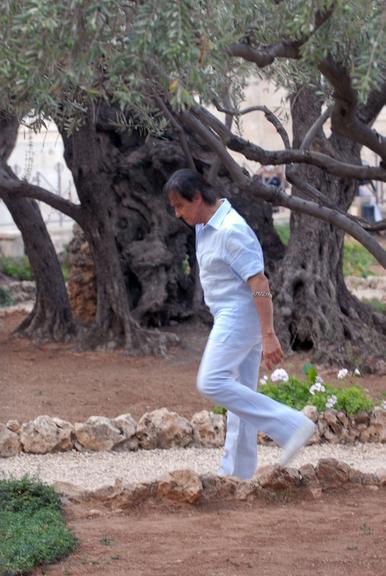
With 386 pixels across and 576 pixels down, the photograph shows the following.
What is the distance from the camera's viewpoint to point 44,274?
13.0 m

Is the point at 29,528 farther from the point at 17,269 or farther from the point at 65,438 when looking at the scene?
the point at 17,269

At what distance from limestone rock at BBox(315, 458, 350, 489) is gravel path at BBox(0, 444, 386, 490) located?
2.54 feet

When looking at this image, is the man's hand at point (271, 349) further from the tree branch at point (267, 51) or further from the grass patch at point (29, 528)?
the tree branch at point (267, 51)

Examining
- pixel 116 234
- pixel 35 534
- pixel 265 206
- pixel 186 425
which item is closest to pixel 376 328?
pixel 265 206

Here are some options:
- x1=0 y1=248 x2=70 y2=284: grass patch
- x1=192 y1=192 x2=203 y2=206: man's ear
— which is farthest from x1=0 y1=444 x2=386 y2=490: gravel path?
x1=0 y1=248 x2=70 y2=284: grass patch

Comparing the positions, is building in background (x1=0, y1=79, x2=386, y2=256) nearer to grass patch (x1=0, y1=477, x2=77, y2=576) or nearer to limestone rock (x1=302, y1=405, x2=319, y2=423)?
limestone rock (x1=302, y1=405, x2=319, y2=423)

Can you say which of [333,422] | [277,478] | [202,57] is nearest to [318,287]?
[333,422]

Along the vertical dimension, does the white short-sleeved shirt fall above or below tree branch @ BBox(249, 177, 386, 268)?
below

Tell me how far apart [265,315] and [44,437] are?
105 inches

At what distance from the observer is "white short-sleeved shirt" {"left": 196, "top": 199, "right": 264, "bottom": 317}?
5633mm

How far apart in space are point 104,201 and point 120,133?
0.95 metres

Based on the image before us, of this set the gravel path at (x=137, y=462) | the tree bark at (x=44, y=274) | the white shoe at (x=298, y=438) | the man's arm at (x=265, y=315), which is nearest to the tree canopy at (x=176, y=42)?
the man's arm at (x=265, y=315)

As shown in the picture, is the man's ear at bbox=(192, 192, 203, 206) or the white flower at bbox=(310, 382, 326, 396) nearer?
the man's ear at bbox=(192, 192, 203, 206)

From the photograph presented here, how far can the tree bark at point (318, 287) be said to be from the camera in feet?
38.1
